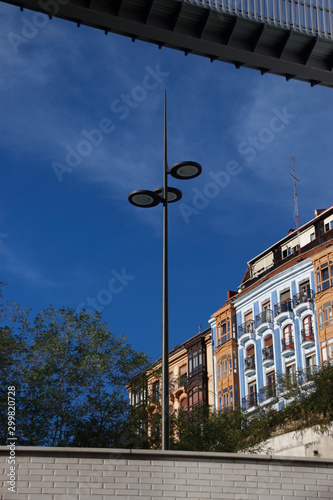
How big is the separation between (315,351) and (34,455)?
3724 cm

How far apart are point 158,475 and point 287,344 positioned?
38921 millimetres

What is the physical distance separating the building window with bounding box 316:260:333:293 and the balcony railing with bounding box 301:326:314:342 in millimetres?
2746

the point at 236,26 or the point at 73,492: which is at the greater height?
the point at 236,26

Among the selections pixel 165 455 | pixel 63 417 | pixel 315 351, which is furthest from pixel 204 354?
pixel 165 455

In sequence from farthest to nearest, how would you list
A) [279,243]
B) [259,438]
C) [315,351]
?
[279,243] < [315,351] < [259,438]

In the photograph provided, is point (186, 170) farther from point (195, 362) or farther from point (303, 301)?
point (195, 362)

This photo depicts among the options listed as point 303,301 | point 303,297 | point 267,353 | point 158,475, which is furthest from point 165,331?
point 267,353

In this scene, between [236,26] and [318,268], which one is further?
[318,268]

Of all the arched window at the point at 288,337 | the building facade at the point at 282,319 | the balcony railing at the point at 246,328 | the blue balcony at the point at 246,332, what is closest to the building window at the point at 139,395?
the building facade at the point at 282,319

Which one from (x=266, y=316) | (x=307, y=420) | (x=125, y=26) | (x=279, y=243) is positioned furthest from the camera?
(x=279, y=243)

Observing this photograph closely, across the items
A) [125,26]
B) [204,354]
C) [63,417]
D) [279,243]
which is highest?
[279,243]

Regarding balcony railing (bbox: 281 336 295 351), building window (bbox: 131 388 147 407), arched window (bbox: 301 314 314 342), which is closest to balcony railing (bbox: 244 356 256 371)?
balcony railing (bbox: 281 336 295 351)

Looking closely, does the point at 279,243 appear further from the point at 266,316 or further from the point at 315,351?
the point at 315,351

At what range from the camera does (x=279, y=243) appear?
58.2m
